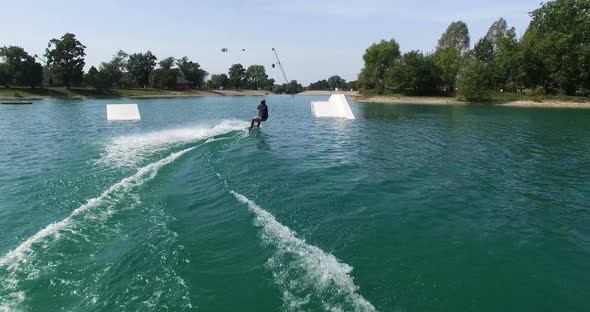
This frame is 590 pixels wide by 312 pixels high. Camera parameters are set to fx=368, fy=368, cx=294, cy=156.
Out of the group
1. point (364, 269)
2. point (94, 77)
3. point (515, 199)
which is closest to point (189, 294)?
point (364, 269)

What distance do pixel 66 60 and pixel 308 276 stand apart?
136983mm

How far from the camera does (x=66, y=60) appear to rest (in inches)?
4665

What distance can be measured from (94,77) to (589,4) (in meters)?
141

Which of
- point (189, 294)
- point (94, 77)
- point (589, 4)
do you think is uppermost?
point (589, 4)

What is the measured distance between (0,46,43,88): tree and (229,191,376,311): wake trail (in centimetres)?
12599

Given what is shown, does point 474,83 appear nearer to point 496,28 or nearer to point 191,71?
point 496,28

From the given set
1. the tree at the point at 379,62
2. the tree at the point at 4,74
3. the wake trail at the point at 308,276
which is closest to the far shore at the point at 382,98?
the tree at the point at 4,74

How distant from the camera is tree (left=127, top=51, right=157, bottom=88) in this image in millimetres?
159625

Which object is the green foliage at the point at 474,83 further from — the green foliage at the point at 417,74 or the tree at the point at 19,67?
the tree at the point at 19,67

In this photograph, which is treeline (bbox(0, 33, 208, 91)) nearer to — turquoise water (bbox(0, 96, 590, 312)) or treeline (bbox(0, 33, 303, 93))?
treeline (bbox(0, 33, 303, 93))

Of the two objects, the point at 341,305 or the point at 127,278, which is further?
the point at 127,278

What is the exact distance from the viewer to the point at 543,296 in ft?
25.3

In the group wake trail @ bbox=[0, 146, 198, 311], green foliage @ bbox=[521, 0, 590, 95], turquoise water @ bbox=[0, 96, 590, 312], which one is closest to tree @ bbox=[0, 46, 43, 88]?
turquoise water @ bbox=[0, 96, 590, 312]

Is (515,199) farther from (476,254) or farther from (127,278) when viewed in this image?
(127,278)
